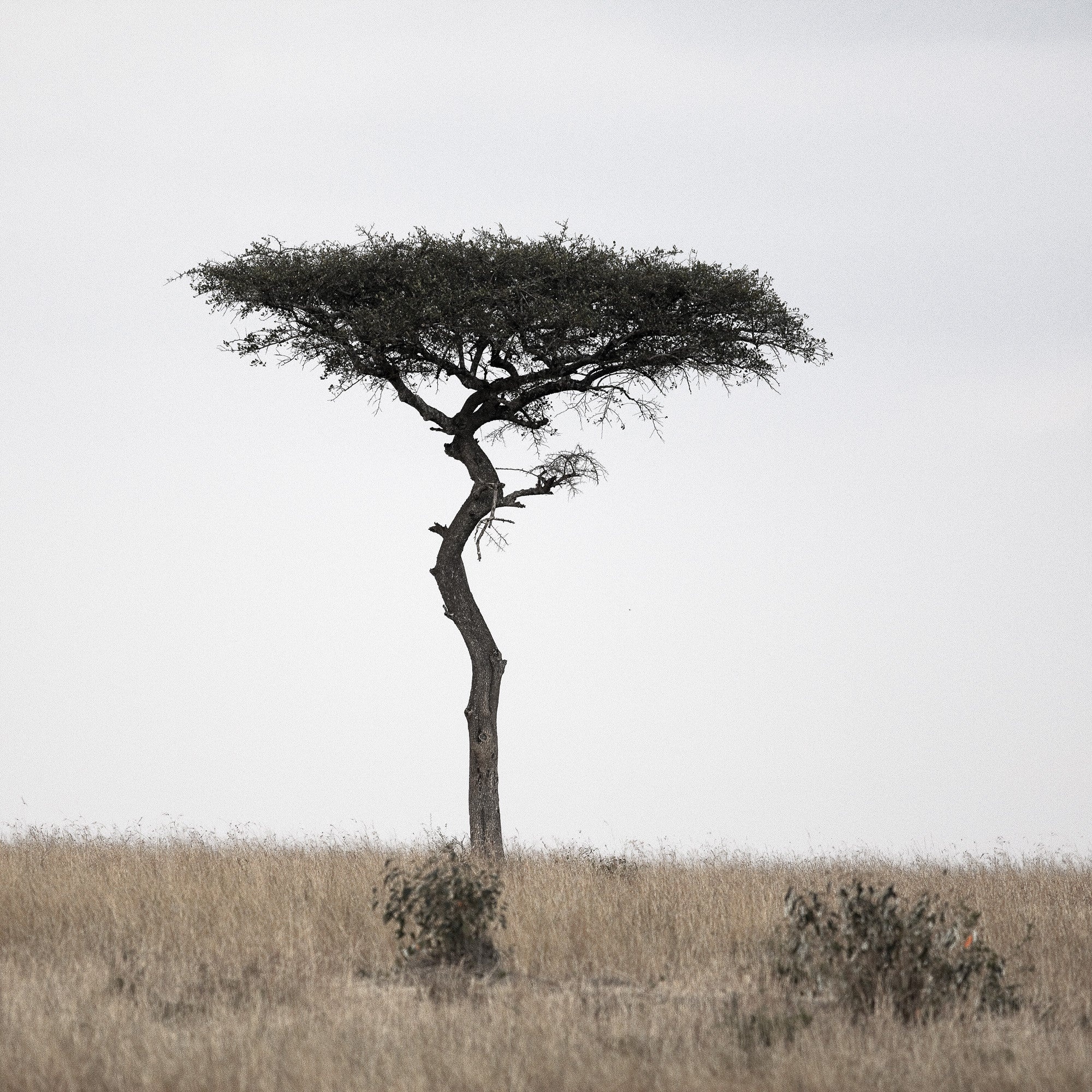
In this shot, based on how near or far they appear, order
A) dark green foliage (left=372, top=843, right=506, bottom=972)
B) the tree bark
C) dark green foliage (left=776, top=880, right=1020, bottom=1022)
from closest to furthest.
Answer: dark green foliage (left=776, top=880, right=1020, bottom=1022), dark green foliage (left=372, top=843, right=506, bottom=972), the tree bark

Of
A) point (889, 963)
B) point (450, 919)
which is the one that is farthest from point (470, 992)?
point (889, 963)

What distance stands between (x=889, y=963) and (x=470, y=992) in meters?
3.54

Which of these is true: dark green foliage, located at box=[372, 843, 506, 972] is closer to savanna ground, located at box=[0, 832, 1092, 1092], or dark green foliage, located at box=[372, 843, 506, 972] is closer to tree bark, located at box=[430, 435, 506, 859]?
savanna ground, located at box=[0, 832, 1092, 1092]

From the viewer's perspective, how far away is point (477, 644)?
17.6 m

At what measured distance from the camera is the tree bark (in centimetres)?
1716

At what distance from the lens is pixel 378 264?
1783 centimetres

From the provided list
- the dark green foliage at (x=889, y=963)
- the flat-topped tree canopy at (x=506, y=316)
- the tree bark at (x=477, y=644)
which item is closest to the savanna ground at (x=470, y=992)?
the dark green foliage at (x=889, y=963)

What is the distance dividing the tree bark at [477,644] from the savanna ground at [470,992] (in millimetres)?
1880

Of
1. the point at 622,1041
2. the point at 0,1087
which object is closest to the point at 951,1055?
the point at 622,1041

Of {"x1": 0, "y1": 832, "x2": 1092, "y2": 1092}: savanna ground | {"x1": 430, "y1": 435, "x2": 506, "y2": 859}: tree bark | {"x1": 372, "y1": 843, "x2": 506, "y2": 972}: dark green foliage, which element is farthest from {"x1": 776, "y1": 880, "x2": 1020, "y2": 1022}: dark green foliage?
{"x1": 430, "y1": 435, "x2": 506, "y2": 859}: tree bark

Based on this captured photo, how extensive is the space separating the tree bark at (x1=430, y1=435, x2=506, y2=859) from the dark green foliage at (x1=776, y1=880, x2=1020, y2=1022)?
7.55 meters

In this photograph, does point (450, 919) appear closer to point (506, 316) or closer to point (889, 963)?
point (889, 963)

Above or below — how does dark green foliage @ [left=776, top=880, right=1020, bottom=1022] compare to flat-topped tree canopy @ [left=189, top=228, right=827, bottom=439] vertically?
below

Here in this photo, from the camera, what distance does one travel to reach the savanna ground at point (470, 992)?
762 cm
